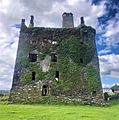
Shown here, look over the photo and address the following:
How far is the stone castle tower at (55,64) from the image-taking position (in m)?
39.8

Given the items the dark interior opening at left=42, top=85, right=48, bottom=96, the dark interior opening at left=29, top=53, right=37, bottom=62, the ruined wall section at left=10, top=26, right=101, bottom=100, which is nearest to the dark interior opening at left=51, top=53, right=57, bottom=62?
the ruined wall section at left=10, top=26, right=101, bottom=100

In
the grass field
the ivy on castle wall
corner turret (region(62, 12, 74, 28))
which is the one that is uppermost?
corner turret (region(62, 12, 74, 28))

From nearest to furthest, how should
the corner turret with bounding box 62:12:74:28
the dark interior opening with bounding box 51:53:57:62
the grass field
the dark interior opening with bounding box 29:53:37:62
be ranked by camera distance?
the grass field
the dark interior opening with bounding box 51:53:57:62
the dark interior opening with bounding box 29:53:37:62
the corner turret with bounding box 62:12:74:28

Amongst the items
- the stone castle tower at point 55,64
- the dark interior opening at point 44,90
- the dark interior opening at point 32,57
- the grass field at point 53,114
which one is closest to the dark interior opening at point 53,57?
the stone castle tower at point 55,64

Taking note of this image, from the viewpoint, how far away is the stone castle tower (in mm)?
39781

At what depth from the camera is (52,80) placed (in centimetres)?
4000

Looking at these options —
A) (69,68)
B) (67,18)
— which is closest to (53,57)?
(69,68)

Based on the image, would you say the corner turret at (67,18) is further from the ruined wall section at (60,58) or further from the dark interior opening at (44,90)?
the dark interior opening at (44,90)

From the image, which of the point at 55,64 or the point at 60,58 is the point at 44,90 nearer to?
the point at 55,64

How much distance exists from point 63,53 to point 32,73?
5235 mm

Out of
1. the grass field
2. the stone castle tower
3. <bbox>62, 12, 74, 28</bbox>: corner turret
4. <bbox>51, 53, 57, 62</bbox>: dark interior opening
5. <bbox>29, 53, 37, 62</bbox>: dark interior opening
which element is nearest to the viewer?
the grass field

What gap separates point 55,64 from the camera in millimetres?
40719

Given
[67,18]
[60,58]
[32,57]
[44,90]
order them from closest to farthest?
1. [44,90]
2. [60,58]
3. [32,57]
4. [67,18]

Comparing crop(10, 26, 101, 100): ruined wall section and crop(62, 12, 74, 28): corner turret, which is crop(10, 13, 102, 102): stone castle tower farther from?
crop(62, 12, 74, 28): corner turret
